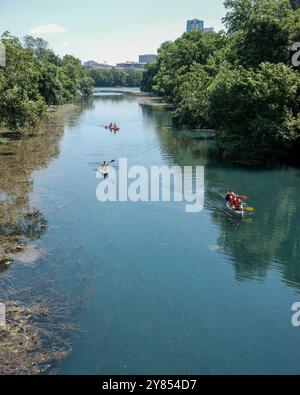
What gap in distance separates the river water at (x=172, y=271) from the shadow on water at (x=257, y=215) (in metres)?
0.11

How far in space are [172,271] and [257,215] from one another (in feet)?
40.2

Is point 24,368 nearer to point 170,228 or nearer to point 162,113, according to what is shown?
point 170,228

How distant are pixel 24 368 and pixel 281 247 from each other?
62.6ft

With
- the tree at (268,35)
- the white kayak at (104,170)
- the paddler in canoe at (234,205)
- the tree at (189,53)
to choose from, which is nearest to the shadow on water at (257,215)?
the paddler in canoe at (234,205)

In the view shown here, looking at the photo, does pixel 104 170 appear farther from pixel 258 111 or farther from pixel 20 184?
pixel 258 111

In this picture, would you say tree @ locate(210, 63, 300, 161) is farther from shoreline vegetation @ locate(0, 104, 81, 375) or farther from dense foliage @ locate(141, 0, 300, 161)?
shoreline vegetation @ locate(0, 104, 81, 375)

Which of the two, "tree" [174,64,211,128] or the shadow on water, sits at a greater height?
"tree" [174,64,211,128]

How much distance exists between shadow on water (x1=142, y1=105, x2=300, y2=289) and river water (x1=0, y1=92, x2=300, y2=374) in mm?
106

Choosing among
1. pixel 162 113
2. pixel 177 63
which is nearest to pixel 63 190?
pixel 162 113

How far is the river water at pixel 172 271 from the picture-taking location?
18688mm

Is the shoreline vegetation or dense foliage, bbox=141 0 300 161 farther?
dense foliage, bbox=141 0 300 161

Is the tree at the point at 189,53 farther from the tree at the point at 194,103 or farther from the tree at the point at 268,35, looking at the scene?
the tree at the point at 268,35

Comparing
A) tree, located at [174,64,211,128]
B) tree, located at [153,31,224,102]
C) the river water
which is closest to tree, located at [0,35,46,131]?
the river water

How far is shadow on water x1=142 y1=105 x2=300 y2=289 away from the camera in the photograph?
27562 mm
